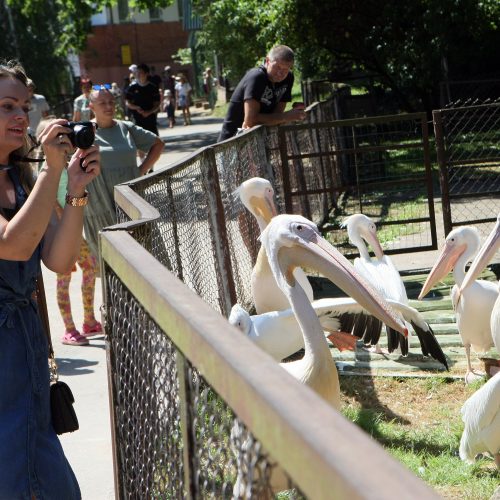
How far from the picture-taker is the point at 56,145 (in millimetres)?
2762

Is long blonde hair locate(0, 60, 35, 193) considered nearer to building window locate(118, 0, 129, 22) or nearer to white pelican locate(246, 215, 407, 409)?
white pelican locate(246, 215, 407, 409)

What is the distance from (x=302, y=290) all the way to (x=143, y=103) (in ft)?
30.3

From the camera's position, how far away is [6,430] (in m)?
2.67

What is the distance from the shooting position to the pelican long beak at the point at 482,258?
6.12 m

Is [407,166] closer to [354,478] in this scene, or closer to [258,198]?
[258,198]

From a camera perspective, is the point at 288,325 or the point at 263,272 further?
the point at 263,272

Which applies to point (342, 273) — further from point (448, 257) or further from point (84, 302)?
point (84, 302)

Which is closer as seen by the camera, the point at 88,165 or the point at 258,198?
the point at 88,165

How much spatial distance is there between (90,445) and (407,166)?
11.3 metres

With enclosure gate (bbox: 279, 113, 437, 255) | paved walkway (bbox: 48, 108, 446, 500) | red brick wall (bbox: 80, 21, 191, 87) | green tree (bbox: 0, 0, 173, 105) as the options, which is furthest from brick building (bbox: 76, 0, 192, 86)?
paved walkway (bbox: 48, 108, 446, 500)

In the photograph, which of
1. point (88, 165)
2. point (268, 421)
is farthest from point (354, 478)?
point (88, 165)

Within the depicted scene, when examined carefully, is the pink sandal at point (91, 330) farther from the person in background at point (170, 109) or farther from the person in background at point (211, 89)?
the person in background at point (211, 89)

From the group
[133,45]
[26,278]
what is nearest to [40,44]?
[133,45]

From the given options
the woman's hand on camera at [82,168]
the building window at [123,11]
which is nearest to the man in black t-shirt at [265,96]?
the woman's hand on camera at [82,168]
